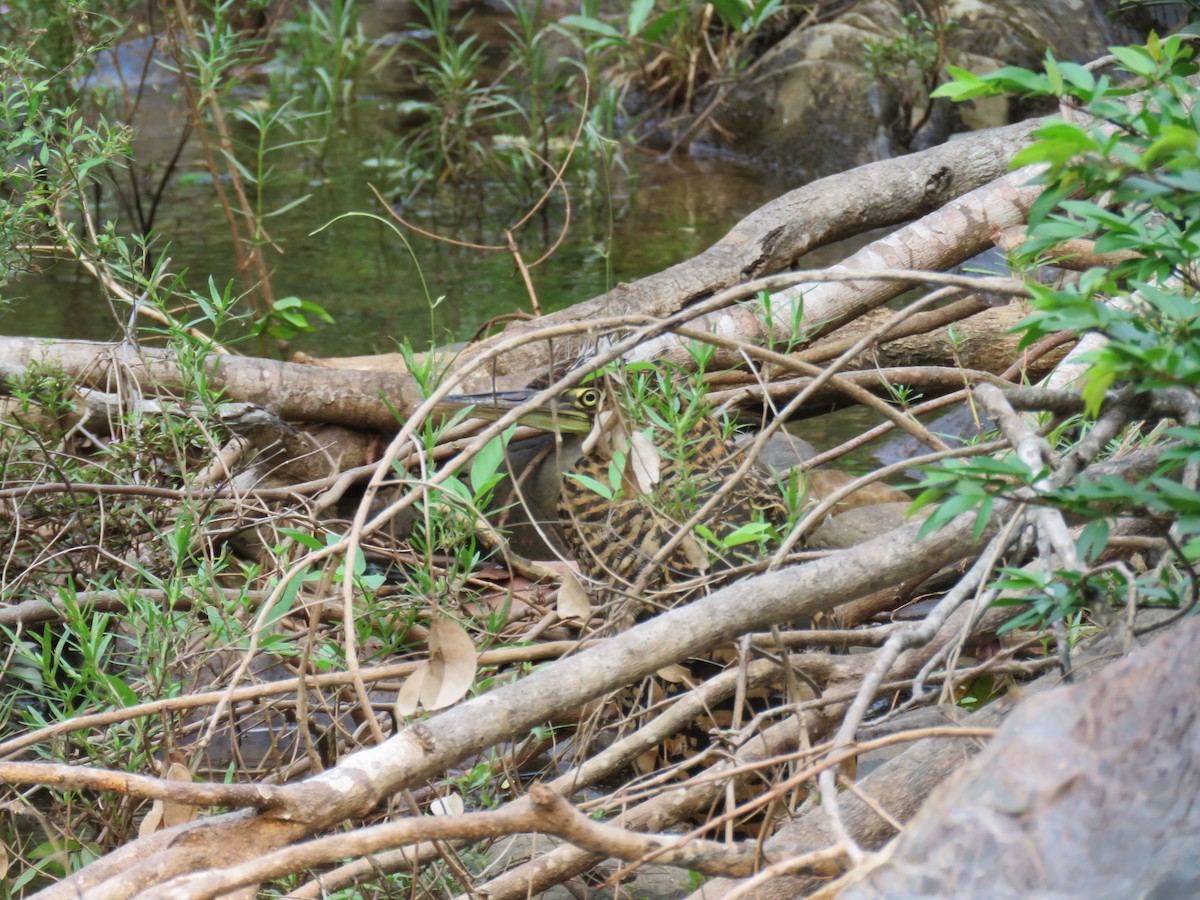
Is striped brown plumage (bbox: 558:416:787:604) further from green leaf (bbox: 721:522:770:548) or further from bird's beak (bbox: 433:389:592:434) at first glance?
green leaf (bbox: 721:522:770:548)

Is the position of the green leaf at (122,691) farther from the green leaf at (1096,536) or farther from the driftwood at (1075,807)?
the green leaf at (1096,536)

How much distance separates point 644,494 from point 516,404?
39.3 inches

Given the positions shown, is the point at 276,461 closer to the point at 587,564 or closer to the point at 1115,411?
the point at 587,564

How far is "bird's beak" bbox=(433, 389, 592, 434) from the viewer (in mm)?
3324

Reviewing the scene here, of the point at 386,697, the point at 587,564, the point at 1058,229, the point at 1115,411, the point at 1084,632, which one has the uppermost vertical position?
the point at 1058,229

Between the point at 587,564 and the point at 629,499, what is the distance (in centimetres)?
54

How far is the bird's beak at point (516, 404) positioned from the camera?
3324 millimetres

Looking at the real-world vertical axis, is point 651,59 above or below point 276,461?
above

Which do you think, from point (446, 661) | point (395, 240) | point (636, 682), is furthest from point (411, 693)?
point (395, 240)

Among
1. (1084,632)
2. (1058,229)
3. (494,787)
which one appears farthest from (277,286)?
(1058,229)

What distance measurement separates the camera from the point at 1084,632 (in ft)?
7.57

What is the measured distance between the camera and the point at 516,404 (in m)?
3.24

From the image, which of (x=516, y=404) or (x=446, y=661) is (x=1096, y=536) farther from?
(x=516, y=404)

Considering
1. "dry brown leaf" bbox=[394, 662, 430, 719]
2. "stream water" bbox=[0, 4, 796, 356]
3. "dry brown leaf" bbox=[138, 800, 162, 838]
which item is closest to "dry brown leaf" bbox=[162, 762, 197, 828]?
"dry brown leaf" bbox=[138, 800, 162, 838]
